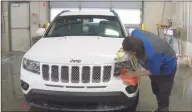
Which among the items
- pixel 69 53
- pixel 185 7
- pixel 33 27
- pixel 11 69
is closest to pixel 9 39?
pixel 33 27

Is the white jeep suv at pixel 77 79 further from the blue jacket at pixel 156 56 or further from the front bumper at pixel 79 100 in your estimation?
the blue jacket at pixel 156 56

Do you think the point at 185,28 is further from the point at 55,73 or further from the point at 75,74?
the point at 55,73

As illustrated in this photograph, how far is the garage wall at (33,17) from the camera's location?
1230 cm

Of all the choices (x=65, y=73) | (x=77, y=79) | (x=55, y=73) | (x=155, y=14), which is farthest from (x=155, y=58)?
(x=155, y=14)

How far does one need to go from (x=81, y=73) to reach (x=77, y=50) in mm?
395

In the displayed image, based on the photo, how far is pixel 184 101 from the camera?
4.88 m

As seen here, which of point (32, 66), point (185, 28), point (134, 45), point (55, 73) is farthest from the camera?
point (185, 28)

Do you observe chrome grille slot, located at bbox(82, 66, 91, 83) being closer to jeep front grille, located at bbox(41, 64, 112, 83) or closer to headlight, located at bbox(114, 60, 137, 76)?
jeep front grille, located at bbox(41, 64, 112, 83)

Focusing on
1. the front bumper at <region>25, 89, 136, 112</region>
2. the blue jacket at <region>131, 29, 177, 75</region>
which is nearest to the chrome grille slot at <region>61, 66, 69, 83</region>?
the front bumper at <region>25, 89, 136, 112</region>

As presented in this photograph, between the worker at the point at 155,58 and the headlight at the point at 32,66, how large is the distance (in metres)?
1.21

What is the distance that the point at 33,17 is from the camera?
12.4 metres

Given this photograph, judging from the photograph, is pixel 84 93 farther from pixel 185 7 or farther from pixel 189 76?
pixel 185 7

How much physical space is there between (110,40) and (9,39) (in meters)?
9.10

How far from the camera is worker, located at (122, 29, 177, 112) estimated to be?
338cm
